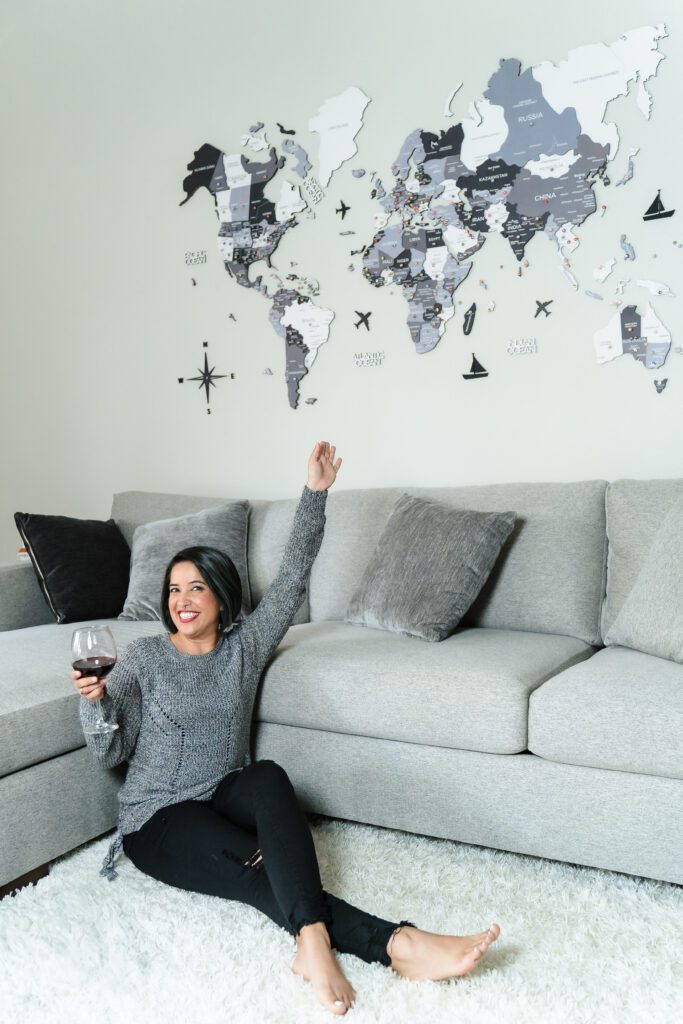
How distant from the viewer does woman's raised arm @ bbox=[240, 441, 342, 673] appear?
2.26 m

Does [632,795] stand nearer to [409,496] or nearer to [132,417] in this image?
[409,496]

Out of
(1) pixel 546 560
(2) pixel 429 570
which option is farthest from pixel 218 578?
(1) pixel 546 560

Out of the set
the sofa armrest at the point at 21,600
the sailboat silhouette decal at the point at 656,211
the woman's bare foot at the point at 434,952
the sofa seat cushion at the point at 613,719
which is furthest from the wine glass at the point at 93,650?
the sailboat silhouette decal at the point at 656,211

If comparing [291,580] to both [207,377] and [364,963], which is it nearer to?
[364,963]

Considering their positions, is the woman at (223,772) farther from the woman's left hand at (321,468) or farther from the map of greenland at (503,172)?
the map of greenland at (503,172)

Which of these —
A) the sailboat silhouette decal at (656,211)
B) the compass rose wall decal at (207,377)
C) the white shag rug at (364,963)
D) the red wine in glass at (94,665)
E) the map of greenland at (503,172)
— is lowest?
the white shag rug at (364,963)

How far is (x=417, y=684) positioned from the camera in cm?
218

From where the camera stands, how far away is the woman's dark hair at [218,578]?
6.86 feet

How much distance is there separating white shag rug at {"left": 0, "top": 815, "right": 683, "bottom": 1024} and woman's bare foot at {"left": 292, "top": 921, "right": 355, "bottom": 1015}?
0.03m

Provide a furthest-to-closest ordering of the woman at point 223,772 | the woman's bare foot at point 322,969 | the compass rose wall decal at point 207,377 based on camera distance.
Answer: the compass rose wall decal at point 207,377
the woman at point 223,772
the woman's bare foot at point 322,969

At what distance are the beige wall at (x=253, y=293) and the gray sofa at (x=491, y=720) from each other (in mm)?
481

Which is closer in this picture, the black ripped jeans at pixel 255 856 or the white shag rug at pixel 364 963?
the white shag rug at pixel 364 963

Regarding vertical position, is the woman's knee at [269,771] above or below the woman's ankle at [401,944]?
above

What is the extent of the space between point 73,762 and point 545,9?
263 cm
